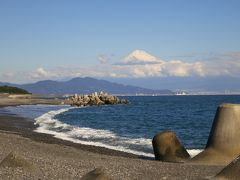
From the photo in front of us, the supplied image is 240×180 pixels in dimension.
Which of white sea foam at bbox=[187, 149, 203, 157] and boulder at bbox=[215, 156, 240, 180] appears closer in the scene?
boulder at bbox=[215, 156, 240, 180]

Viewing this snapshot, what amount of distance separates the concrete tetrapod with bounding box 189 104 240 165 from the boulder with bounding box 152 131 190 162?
116 cm

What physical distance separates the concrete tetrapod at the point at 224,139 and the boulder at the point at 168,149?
3.79 feet

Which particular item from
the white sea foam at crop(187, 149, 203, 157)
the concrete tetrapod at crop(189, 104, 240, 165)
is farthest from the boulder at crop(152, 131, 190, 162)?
the white sea foam at crop(187, 149, 203, 157)

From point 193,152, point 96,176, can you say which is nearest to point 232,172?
point 96,176

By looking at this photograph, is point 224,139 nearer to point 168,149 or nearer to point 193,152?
point 168,149

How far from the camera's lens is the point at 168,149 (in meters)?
20.9

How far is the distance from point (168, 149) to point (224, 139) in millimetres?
2668

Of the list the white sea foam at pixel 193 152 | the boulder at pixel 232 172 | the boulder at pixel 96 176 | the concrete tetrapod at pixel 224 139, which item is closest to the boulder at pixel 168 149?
the concrete tetrapod at pixel 224 139

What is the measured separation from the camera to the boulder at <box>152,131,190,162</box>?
814 inches

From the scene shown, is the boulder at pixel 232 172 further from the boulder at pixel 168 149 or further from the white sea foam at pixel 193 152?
the white sea foam at pixel 193 152

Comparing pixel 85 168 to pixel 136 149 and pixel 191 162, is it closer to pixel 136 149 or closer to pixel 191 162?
pixel 191 162

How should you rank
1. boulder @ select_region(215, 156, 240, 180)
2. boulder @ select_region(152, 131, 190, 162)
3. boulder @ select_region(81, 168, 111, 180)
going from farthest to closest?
boulder @ select_region(152, 131, 190, 162), boulder @ select_region(215, 156, 240, 180), boulder @ select_region(81, 168, 111, 180)

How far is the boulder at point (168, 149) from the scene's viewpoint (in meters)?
20.7

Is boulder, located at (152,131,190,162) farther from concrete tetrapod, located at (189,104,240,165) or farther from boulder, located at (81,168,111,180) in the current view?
boulder, located at (81,168,111,180)
